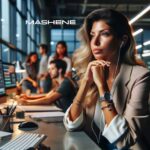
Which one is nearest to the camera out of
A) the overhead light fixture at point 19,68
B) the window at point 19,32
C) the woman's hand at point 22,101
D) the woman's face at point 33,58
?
the woman's hand at point 22,101

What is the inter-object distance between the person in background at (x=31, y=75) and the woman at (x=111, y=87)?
2.56m

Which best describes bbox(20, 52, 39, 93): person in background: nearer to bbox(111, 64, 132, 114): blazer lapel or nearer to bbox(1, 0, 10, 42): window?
bbox(1, 0, 10, 42): window

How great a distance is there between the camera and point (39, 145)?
4.12ft

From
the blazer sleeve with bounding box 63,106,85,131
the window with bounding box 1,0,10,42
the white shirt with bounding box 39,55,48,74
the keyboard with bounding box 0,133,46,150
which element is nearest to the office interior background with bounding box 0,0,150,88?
the window with bounding box 1,0,10,42

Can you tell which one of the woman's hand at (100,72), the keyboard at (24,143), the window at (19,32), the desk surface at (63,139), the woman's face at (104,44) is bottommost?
the desk surface at (63,139)

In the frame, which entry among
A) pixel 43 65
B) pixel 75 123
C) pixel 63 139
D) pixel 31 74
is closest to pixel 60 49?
pixel 43 65

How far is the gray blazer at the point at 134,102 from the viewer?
127 cm

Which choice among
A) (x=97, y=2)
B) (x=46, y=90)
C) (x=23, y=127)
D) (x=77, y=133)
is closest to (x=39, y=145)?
(x=77, y=133)

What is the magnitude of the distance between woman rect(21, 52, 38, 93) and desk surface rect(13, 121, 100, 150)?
2.40 metres

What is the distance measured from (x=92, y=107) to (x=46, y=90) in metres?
2.68

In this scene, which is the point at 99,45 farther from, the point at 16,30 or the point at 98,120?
the point at 16,30

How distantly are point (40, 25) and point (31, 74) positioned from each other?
2.86 ft

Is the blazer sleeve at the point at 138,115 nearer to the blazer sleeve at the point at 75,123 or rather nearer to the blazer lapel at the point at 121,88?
the blazer lapel at the point at 121,88

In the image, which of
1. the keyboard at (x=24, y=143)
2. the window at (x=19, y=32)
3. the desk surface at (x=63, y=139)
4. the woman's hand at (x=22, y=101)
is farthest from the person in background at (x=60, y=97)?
the window at (x=19, y=32)
